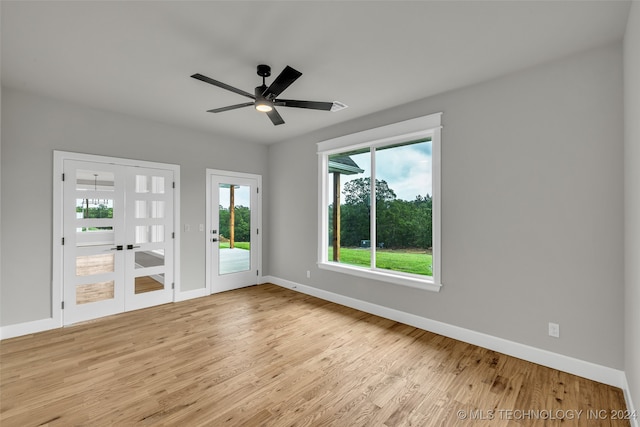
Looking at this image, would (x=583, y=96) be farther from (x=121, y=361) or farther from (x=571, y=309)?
(x=121, y=361)

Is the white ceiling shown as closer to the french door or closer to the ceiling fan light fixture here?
the ceiling fan light fixture

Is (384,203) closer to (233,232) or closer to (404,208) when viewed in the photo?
(404,208)

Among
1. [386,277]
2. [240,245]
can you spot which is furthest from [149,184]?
[386,277]

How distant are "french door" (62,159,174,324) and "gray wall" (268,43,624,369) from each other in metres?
3.71

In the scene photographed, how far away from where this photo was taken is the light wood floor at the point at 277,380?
1.90 metres

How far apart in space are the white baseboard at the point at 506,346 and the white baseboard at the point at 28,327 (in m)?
3.76

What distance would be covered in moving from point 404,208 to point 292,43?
2415 mm

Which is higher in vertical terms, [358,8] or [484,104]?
[358,8]

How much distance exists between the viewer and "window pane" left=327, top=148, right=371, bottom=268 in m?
4.16

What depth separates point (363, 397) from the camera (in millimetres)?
2102

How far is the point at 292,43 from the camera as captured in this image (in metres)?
2.28

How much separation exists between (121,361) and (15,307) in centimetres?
172

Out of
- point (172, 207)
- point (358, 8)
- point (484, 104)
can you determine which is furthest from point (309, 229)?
point (358, 8)

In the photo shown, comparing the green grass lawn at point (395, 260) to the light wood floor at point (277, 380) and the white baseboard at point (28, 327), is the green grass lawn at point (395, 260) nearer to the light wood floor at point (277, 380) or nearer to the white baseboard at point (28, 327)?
the light wood floor at point (277, 380)
